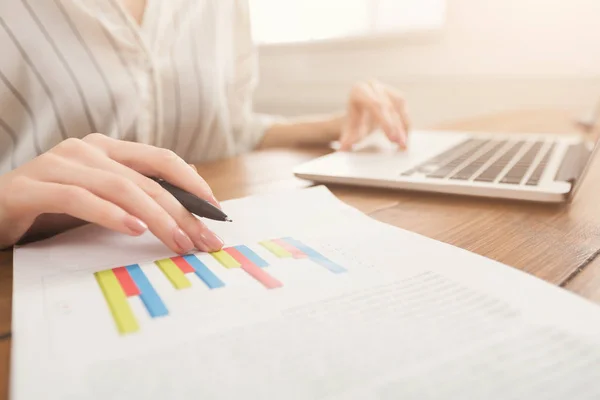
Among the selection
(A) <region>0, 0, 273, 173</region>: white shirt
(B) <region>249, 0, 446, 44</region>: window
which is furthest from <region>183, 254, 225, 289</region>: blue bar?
(B) <region>249, 0, 446, 44</region>: window

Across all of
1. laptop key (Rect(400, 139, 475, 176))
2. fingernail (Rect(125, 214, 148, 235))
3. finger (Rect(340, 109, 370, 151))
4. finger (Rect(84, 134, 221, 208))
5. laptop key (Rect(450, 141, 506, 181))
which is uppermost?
finger (Rect(84, 134, 221, 208))

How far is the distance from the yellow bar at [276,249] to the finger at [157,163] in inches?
2.1

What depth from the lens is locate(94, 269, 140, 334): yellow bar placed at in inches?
11.3

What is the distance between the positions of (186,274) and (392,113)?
55 centimetres

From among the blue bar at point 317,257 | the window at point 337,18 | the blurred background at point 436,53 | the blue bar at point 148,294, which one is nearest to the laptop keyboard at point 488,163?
the blue bar at point 317,257

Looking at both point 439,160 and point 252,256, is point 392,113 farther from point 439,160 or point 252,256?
point 252,256

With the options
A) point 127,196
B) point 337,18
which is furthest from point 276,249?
point 337,18

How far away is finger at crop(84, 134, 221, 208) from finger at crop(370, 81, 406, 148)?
0.39m

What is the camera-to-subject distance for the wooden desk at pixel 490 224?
358 mm

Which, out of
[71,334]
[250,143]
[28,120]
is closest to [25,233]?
[71,334]

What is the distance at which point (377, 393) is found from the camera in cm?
22

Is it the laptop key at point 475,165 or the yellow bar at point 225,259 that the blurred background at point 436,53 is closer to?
the laptop key at point 475,165

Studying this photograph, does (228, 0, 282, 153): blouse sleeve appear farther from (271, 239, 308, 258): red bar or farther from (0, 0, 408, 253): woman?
(271, 239, 308, 258): red bar

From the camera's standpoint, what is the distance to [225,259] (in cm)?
38
